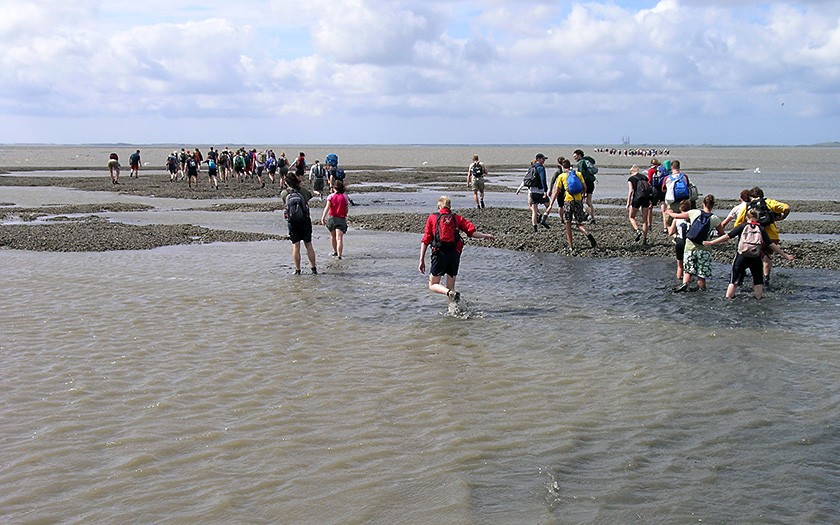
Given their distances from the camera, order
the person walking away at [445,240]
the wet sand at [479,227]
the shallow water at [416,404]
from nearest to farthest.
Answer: the shallow water at [416,404] → the person walking away at [445,240] → the wet sand at [479,227]

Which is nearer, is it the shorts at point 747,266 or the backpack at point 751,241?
the backpack at point 751,241

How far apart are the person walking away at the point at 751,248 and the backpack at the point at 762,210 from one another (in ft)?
0.28

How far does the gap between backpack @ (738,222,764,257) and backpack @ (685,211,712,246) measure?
1.79 feet

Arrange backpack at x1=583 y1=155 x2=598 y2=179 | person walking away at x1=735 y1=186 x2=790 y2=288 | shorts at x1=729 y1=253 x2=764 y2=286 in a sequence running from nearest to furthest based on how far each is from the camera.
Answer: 1. shorts at x1=729 y1=253 x2=764 y2=286
2. person walking away at x1=735 y1=186 x2=790 y2=288
3. backpack at x1=583 y1=155 x2=598 y2=179

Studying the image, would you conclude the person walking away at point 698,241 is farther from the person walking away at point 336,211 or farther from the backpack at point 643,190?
the person walking away at point 336,211

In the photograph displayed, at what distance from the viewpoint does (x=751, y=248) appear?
1066 centimetres

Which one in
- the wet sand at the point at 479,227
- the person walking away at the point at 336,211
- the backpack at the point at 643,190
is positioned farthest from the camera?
the backpack at the point at 643,190

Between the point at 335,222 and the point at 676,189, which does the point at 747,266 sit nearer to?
the point at 676,189

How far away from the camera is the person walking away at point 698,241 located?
11219mm

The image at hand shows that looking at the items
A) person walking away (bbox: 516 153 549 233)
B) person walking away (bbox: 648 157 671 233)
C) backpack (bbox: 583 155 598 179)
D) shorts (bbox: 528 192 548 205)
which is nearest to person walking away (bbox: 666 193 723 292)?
person walking away (bbox: 648 157 671 233)

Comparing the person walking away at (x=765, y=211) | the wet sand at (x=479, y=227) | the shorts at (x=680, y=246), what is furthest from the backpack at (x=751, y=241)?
the wet sand at (x=479, y=227)

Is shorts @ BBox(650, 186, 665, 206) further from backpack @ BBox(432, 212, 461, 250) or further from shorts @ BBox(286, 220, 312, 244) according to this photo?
shorts @ BBox(286, 220, 312, 244)

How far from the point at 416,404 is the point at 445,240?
3883 millimetres

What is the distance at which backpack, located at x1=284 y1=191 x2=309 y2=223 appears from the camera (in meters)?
13.3
